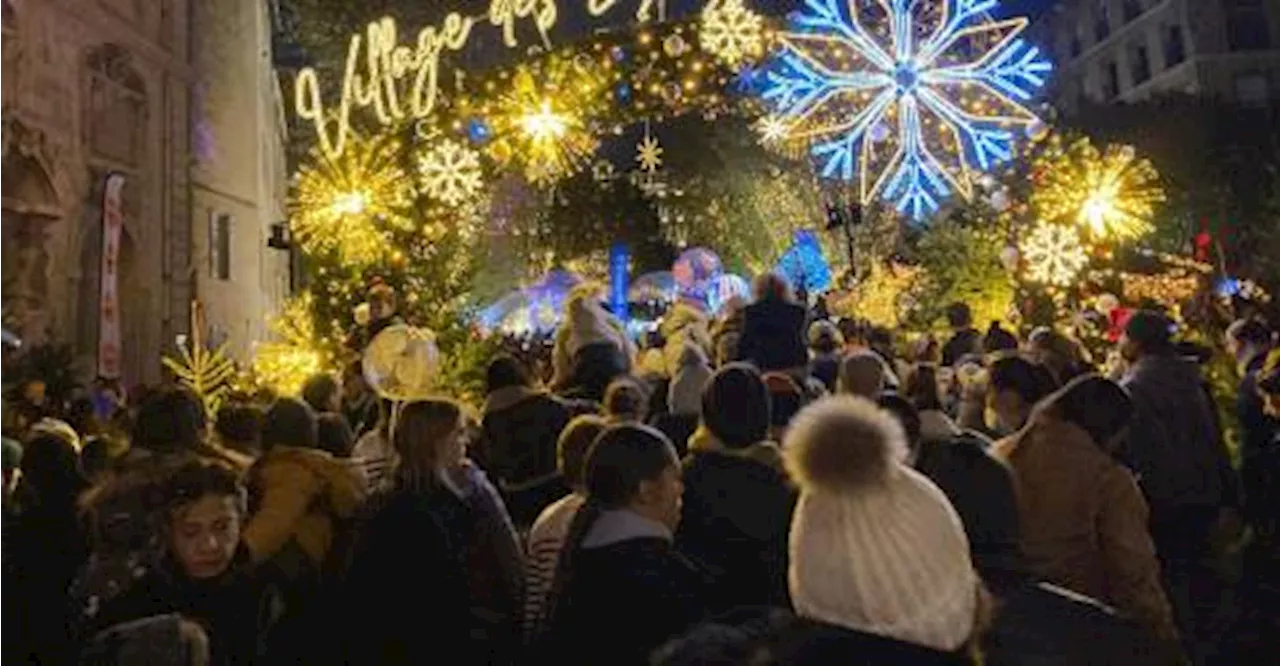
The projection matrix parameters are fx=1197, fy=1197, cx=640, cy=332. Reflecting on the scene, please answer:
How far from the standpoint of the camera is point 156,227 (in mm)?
21719

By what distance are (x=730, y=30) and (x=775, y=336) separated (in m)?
6.61

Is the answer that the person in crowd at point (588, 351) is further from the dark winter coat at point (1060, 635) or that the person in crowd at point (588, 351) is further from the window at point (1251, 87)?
the window at point (1251, 87)

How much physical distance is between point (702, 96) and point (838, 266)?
10.4 meters

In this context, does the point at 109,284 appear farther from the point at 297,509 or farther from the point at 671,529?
the point at 671,529

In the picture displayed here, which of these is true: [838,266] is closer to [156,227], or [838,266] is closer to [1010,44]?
[1010,44]

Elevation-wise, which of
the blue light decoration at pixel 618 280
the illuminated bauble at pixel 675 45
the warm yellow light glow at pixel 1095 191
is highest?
the illuminated bauble at pixel 675 45

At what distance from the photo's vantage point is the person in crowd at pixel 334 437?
5.71m

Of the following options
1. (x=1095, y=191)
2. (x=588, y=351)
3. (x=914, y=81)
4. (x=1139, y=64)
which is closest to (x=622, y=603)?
(x=588, y=351)

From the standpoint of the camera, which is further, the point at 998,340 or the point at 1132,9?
the point at 1132,9

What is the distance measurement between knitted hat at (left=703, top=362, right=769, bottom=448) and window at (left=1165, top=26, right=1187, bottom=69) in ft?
186

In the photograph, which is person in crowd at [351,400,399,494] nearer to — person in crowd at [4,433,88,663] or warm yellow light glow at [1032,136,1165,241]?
person in crowd at [4,433,88,663]

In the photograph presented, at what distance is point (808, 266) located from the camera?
23.5m

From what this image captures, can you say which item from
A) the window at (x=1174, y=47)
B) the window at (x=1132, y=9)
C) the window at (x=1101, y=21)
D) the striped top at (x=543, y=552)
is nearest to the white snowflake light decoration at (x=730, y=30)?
the striped top at (x=543, y=552)

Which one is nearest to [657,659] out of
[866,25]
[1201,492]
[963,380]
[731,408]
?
[731,408]
